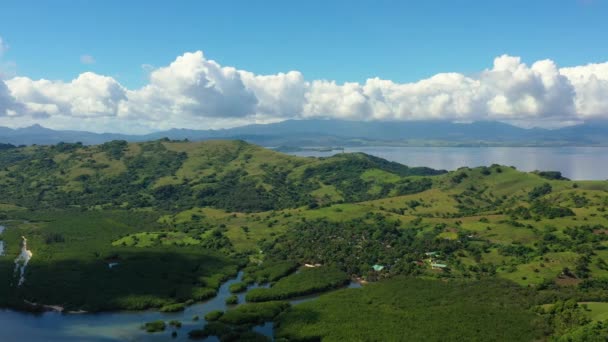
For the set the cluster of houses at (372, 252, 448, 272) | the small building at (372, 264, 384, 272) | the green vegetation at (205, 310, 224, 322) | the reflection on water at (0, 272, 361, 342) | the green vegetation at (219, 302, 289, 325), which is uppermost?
the cluster of houses at (372, 252, 448, 272)

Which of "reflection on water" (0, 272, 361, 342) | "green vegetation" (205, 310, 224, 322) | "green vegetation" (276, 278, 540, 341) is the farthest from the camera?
"green vegetation" (205, 310, 224, 322)

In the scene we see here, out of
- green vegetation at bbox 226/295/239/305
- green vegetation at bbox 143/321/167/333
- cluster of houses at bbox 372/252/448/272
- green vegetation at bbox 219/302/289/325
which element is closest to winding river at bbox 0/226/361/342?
green vegetation at bbox 143/321/167/333

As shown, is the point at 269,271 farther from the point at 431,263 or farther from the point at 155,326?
the point at 431,263

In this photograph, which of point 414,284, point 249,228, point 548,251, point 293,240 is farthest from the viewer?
point 249,228

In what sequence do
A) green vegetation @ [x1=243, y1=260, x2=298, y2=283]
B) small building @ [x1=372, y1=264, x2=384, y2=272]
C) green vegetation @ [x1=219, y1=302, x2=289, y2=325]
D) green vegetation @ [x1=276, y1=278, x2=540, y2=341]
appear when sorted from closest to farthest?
green vegetation @ [x1=276, y1=278, x2=540, y2=341], green vegetation @ [x1=219, y1=302, x2=289, y2=325], green vegetation @ [x1=243, y1=260, x2=298, y2=283], small building @ [x1=372, y1=264, x2=384, y2=272]

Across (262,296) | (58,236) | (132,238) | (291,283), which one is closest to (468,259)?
(291,283)

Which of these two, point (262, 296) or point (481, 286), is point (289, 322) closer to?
point (262, 296)

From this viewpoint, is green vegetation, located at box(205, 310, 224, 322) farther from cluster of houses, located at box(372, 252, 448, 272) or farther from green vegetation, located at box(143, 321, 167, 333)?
cluster of houses, located at box(372, 252, 448, 272)

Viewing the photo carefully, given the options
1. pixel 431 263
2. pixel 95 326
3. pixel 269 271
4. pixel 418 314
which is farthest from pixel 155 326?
pixel 431 263

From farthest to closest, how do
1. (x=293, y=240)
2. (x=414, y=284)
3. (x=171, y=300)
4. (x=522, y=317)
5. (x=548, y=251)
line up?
(x=293, y=240) < (x=548, y=251) < (x=414, y=284) < (x=171, y=300) < (x=522, y=317)
